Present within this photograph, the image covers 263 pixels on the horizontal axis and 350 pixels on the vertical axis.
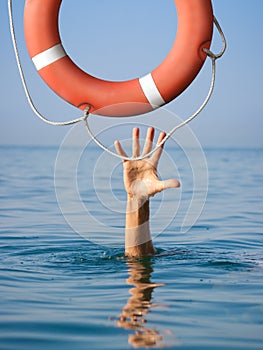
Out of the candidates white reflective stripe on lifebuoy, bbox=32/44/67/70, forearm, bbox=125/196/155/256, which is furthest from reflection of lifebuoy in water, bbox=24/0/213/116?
forearm, bbox=125/196/155/256

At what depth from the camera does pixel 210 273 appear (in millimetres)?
4008

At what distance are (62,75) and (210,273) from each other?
1.46 m

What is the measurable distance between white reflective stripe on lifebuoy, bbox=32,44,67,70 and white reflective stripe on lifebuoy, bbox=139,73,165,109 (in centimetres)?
51

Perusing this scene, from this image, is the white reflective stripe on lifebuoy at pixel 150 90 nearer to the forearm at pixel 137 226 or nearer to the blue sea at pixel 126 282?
the forearm at pixel 137 226

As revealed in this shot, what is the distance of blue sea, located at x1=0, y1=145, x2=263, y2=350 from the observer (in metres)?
2.78

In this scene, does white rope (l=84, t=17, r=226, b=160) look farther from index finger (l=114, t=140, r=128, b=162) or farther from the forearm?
the forearm

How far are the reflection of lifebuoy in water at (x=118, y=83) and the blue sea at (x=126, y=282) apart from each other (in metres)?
1.00

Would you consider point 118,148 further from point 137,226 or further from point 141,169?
point 137,226

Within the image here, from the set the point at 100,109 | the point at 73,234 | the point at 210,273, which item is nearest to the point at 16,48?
the point at 100,109

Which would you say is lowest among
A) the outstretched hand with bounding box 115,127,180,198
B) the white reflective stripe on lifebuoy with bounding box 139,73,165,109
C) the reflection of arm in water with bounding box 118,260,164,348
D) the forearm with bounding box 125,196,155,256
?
the reflection of arm in water with bounding box 118,260,164,348

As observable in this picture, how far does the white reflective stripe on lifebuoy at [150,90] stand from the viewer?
3971mm

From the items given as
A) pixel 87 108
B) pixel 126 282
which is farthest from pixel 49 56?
pixel 126 282

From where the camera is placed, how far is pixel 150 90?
3.98 metres

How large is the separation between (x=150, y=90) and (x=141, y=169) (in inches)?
18.7
